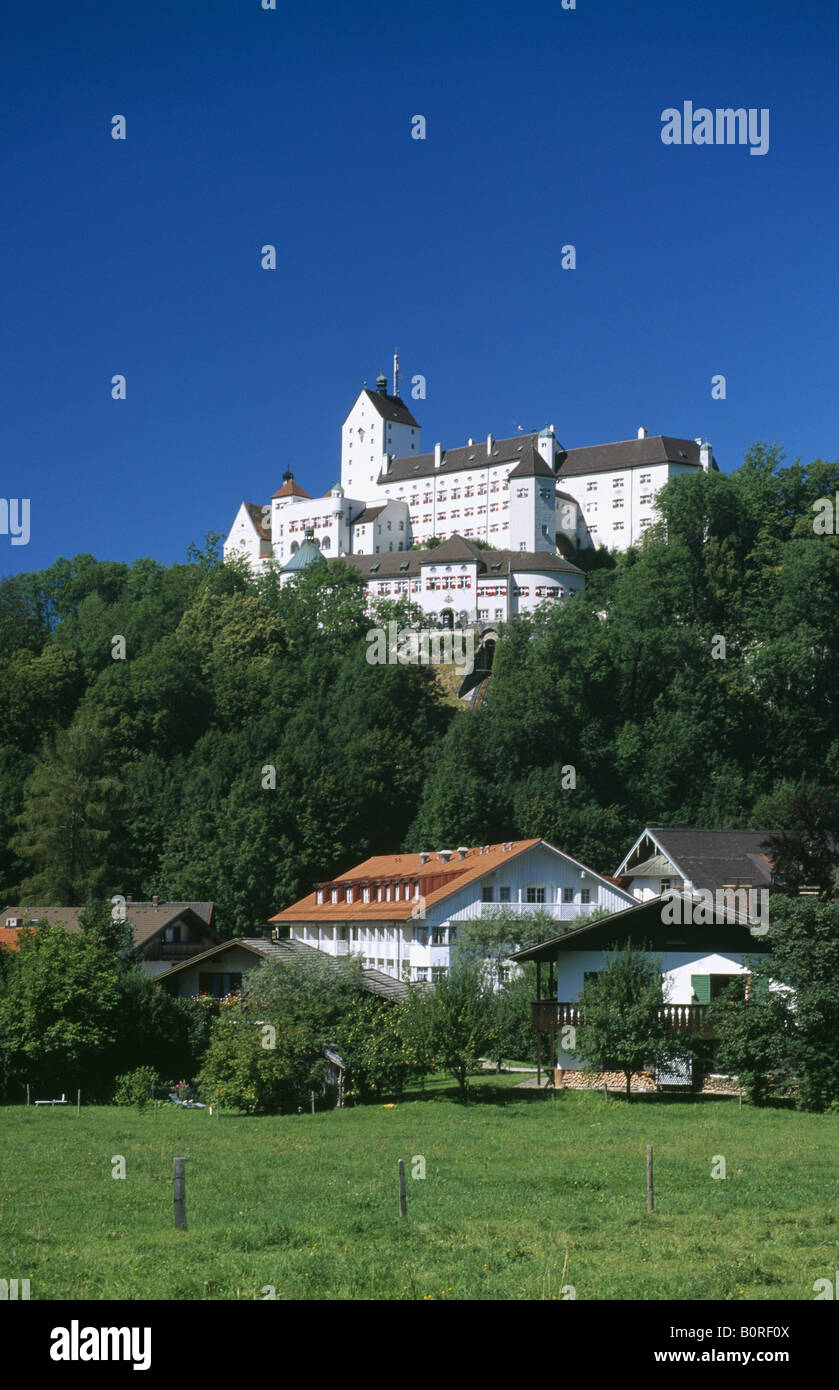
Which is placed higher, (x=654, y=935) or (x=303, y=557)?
(x=303, y=557)

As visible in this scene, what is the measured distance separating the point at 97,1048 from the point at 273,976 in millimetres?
7006

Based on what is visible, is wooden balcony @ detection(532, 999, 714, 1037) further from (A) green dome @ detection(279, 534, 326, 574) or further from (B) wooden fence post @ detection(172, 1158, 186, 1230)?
(A) green dome @ detection(279, 534, 326, 574)

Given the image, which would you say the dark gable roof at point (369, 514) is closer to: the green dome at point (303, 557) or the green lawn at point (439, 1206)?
the green dome at point (303, 557)

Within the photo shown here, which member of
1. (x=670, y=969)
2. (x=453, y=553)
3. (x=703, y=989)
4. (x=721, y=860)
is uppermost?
(x=453, y=553)

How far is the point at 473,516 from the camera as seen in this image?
472 feet

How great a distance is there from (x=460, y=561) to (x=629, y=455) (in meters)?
22.9

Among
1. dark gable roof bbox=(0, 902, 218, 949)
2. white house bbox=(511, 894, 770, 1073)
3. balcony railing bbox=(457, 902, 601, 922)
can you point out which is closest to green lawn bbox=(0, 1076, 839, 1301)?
white house bbox=(511, 894, 770, 1073)

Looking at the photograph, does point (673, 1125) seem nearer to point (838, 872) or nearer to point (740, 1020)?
point (740, 1020)
